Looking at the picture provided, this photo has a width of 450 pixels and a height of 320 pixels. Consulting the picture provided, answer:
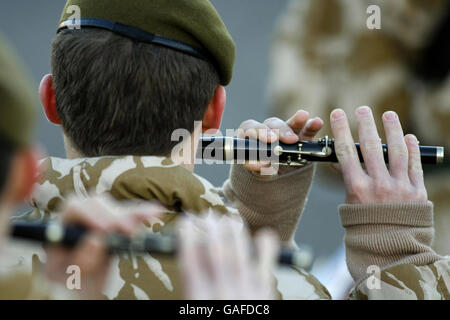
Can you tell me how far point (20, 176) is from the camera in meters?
0.76

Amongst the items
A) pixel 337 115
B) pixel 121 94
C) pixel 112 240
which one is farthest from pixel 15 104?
pixel 337 115

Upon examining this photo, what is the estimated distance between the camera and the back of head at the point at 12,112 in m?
0.73

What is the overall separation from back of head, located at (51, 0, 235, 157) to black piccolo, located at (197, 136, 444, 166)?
0.50m

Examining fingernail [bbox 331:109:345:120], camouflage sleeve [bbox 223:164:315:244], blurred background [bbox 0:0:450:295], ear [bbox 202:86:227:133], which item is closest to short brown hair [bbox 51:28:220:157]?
ear [bbox 202:86:227:133]

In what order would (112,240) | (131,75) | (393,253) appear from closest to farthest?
(112,240) → (131,75) → (393,253)

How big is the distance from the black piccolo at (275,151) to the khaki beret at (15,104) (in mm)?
1211

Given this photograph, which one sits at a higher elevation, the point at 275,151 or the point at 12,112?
the point at 275,151

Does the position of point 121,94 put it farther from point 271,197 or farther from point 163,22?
point 271,197

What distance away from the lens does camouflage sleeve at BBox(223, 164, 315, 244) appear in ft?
7.11

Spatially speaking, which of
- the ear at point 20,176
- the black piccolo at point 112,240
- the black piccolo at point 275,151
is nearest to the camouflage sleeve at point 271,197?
the black piccolo at point 275,151

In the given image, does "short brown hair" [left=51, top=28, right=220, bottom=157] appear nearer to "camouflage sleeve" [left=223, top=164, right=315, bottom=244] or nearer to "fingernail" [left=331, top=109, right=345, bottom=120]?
"fingernail" [left=331, top=109, right=345, bottom=120]

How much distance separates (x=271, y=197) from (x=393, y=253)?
631mm
